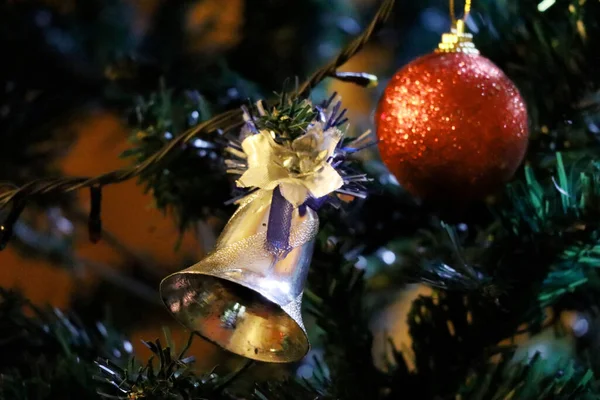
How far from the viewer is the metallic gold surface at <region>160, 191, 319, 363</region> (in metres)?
0.33

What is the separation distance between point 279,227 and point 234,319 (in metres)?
0.07

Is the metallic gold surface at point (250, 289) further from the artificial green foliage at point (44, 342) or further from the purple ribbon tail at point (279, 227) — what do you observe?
the artificial green foliage at point (44, 342)

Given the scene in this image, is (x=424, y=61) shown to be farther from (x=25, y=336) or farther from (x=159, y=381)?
(x=25, y=336)

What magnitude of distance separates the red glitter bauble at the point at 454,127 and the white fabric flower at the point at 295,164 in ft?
0.28

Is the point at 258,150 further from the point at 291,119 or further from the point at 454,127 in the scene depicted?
the point at 454,127

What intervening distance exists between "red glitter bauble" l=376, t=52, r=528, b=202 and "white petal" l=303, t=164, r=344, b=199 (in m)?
0.10

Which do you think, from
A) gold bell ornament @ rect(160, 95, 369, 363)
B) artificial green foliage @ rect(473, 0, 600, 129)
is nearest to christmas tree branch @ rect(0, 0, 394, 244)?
gold bell ornament @ rect(160, 95, 369, 363)

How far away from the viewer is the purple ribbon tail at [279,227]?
0.33m

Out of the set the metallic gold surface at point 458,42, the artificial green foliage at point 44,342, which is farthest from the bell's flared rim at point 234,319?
the metallic gold surface at point 458,42

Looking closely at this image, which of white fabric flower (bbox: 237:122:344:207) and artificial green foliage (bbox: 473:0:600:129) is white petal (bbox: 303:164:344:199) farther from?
artificial green foliage (bbox: 473:0:600:129)

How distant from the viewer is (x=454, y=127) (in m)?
0.39

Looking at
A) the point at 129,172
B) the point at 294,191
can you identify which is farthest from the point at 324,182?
the point at 129,172

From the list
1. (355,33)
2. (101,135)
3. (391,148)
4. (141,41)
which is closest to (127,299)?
(101,135)

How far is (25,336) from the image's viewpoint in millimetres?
475
